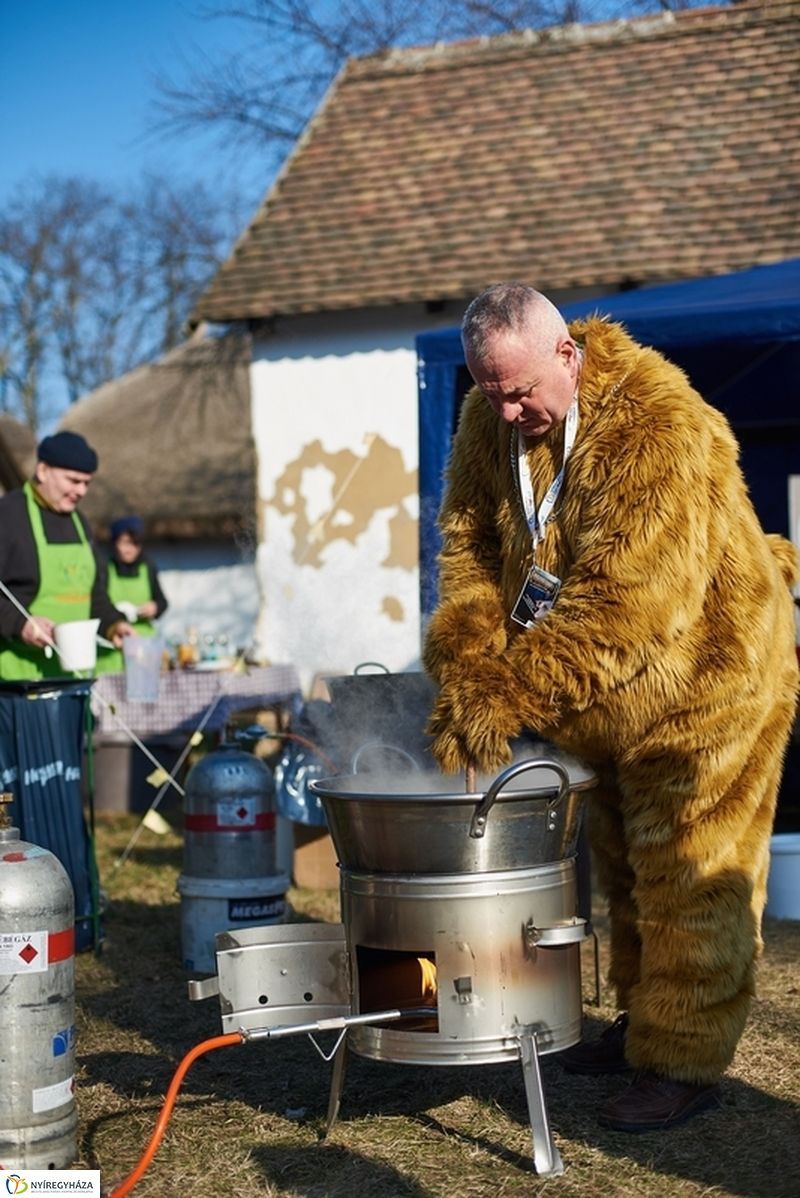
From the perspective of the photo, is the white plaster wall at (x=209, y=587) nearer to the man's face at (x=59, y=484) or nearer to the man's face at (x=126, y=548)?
the man's face at (x=126, y=548)

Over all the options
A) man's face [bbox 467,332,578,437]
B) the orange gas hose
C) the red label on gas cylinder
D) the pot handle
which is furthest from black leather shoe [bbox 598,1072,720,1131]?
man's face [bbox 467,332,578,437]

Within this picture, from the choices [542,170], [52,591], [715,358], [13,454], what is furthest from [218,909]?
[13,454]

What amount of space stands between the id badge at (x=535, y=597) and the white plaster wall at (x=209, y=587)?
15633mm

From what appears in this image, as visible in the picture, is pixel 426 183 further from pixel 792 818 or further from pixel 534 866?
pixel 534 866

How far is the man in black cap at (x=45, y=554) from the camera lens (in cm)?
621

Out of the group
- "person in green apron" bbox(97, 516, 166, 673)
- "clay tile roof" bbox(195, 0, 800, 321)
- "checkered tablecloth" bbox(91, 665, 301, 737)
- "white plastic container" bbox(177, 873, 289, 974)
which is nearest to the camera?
"white plastic container" bbox(177, 873, 289, 974)

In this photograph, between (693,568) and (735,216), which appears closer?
(693,568)

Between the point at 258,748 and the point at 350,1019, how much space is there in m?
6.17

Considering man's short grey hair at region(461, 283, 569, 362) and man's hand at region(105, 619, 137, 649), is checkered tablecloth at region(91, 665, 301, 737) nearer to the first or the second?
man's hand at region(105, 619, 137, 649)

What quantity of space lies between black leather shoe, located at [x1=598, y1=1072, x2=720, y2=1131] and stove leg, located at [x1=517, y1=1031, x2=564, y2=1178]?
0.30 m

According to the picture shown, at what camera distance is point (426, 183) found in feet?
40.4

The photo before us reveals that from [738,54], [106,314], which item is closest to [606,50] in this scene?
[738,54]

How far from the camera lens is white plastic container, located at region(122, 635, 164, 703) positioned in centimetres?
764

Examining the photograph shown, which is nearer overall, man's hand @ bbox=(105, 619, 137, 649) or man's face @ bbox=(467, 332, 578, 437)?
man's face @ bbox=(467, 332, 578, 437)
